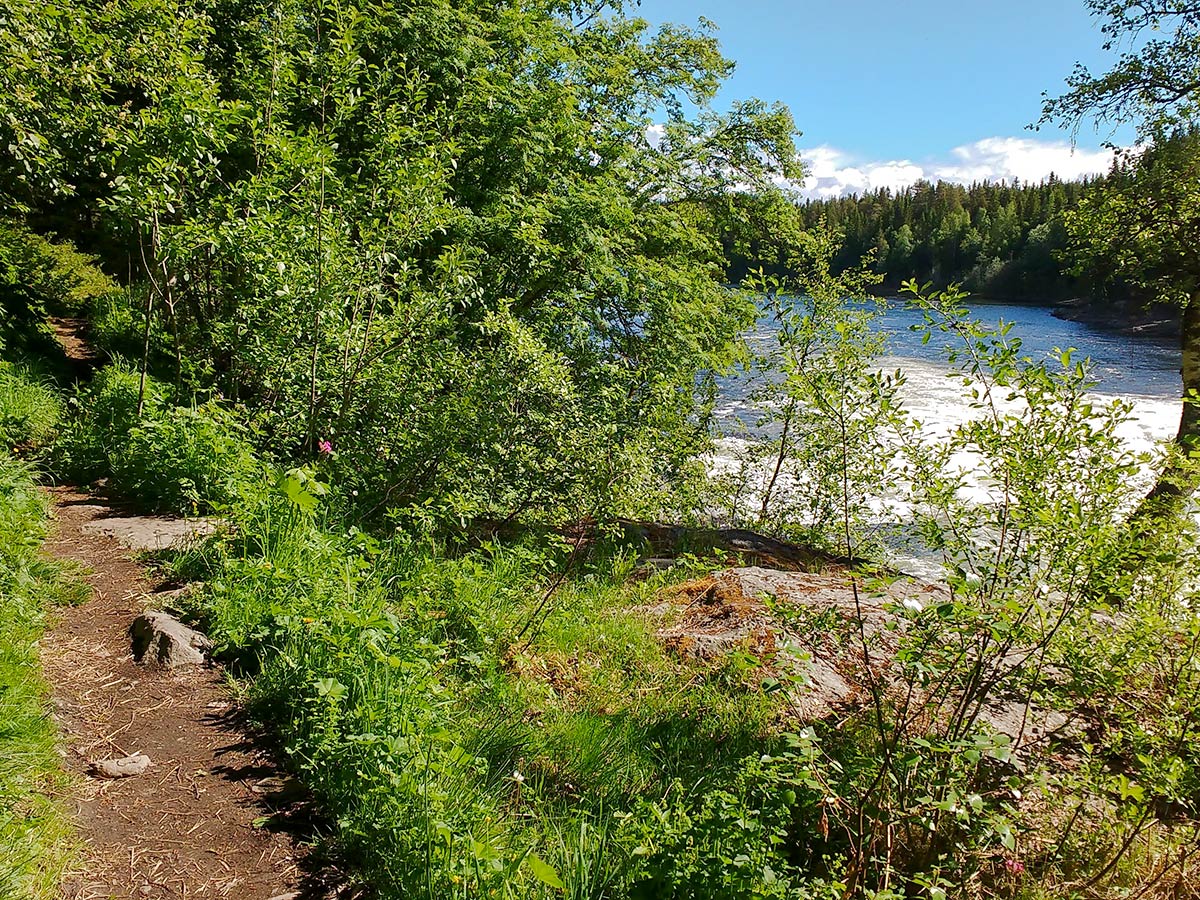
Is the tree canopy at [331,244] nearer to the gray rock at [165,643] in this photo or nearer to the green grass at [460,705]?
the green grass at [460,705]

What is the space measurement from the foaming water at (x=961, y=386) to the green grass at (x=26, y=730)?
781cm

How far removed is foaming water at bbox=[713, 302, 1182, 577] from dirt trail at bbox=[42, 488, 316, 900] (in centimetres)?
732

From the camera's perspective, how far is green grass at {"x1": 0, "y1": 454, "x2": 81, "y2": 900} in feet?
7.26

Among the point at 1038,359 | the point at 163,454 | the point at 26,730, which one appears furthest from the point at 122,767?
the point at 1038,359

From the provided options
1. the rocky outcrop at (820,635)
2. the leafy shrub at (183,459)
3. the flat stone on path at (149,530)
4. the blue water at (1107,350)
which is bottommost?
the rocky outcrop at (820,635)

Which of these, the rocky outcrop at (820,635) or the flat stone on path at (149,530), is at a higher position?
the flat stone on path at (149,530)

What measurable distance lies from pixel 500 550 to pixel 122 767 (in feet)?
8.96

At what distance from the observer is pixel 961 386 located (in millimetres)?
9297

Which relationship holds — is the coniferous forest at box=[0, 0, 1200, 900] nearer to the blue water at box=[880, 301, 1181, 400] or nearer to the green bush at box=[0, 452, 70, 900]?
the green bush at box=[0, 452, 70, 900]

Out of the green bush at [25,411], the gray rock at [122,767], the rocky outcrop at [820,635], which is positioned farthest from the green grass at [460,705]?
the green bush at [25,411]

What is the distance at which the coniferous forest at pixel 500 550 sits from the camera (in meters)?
2.64

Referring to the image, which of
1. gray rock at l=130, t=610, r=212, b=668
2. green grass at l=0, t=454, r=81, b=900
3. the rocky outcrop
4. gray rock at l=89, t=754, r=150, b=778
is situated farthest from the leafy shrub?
the rocky outcrop

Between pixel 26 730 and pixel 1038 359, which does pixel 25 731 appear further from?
pixel 1038 359

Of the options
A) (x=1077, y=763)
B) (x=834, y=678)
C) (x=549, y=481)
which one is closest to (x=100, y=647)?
(x=549, y=481)
